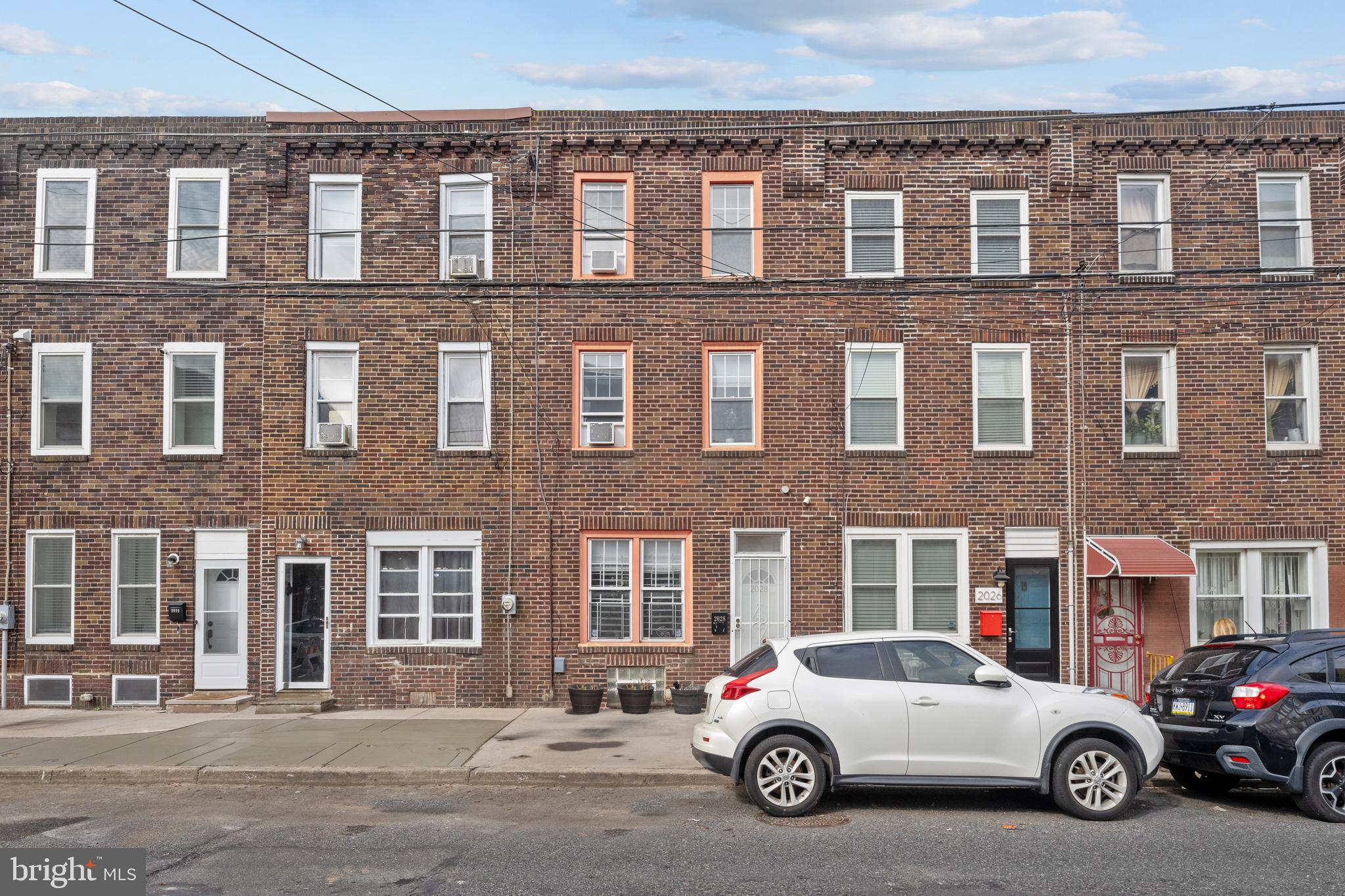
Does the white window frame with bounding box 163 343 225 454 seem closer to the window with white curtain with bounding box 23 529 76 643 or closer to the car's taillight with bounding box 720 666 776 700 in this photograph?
the window with white curtain with bounding box 23 529 76 643

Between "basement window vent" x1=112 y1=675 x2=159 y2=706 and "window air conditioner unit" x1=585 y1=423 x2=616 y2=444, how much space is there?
7369 mm

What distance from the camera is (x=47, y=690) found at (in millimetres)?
16438

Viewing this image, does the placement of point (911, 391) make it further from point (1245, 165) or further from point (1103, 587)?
point (1245, 165)

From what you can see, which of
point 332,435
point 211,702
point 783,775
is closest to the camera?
point 783,775

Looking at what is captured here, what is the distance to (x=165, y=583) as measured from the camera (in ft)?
54.2

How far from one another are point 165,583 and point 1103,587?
13899 mm

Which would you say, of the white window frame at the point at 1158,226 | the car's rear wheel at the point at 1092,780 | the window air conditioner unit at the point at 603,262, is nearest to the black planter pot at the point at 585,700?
the window air conditioner unit at the point at 603,262

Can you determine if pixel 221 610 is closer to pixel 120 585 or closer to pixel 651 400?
pixel 120 585

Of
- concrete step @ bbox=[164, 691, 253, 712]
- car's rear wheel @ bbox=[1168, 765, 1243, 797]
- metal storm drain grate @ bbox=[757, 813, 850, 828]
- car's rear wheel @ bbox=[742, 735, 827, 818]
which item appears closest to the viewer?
metal storm drain grate @ bbox=[757, 813, 850, 828]

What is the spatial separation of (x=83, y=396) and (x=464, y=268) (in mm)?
6106

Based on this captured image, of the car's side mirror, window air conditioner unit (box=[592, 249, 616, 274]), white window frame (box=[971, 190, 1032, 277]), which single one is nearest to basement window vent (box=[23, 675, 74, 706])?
window air conditioner unit (box=[592, 249, 616, 274])

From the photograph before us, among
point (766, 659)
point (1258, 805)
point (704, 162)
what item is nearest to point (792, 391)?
point (704, 162)

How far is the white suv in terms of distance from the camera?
9.62m

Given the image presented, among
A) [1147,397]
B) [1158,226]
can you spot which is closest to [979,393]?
[1147,397]
